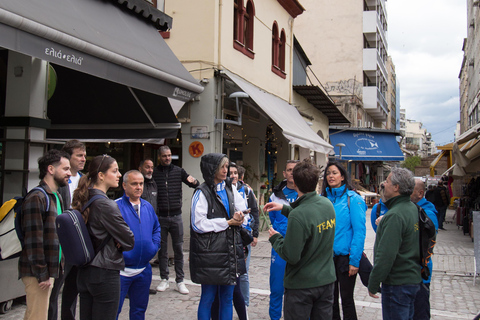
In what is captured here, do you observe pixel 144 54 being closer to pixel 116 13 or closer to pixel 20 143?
pixel 116 13

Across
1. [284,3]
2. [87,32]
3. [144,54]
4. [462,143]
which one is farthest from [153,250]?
[284,3]

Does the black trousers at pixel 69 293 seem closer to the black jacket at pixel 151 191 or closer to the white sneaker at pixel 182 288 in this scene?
the white sneaker at pixel 182 288

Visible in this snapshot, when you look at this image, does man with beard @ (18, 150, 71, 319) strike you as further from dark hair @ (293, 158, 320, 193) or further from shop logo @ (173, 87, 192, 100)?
shop logo @ (173, 87, 192, 100)

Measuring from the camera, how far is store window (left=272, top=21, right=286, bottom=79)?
1527 cm

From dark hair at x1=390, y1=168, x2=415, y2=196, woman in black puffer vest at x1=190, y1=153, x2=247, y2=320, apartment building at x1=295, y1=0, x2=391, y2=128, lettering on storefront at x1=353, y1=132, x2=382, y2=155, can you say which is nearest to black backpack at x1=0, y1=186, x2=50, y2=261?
woman in black puffer vest at x1=190, y1=153, x2=247, y2=320

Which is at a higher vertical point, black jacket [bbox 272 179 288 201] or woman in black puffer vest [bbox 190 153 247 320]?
black jacket [bbox 272 179 288 201]

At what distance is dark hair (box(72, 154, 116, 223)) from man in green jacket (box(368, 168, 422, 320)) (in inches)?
93.5

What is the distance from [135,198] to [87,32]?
257 centimetres

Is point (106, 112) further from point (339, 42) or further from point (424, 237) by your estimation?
point (339, 42)

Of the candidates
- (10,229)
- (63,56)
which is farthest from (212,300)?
(63,56)

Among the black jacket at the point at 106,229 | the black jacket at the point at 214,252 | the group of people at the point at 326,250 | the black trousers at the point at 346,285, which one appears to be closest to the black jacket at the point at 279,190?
the black trousers at the point at 346,285

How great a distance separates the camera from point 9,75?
5.68m

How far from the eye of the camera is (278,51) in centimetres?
1578

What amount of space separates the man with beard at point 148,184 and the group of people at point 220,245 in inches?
61.2
